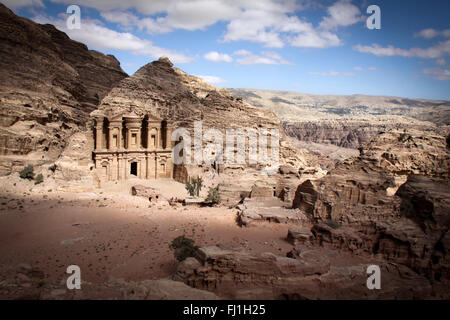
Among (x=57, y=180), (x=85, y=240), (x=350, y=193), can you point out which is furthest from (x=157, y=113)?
(x=350, y=193)

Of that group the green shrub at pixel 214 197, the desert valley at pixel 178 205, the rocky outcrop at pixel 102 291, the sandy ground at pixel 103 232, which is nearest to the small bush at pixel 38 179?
the desert valley at pixel 178 205

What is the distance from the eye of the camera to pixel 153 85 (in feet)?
113

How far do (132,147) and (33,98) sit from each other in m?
9.99

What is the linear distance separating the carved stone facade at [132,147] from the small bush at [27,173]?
5428mm

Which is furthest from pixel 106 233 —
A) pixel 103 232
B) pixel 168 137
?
pixel 168 137

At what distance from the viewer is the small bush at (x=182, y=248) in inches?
463

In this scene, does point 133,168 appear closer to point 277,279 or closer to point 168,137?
point 168,137

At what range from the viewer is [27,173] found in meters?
22.4

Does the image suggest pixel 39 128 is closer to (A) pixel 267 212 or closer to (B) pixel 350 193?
(A) pixel 267 212

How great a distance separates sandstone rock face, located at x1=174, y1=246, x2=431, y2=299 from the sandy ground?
2598mm

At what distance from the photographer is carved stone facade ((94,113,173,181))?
90.7 feet

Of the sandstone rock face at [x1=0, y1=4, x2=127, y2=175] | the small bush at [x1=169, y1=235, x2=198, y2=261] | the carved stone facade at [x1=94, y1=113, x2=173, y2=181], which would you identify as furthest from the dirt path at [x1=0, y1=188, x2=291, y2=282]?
the sandstone rock face at [x1=0, y1=4, x2=127, y2=175]

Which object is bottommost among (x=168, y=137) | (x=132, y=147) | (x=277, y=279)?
(x=277, y=279)

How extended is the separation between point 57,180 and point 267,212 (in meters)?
16.2
